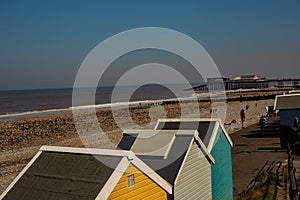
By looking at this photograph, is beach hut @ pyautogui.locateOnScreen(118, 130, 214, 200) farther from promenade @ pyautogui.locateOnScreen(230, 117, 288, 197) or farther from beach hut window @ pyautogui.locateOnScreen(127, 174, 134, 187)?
promenade @ pyautogui.locateOnScreen(230, 117, 288, 197)

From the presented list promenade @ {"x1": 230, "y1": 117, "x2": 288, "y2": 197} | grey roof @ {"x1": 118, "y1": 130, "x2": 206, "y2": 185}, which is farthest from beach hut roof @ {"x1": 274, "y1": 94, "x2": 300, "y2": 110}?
grey roof @ {"x1": 118, "y1": 130, "x2": 206, "y2": 185}

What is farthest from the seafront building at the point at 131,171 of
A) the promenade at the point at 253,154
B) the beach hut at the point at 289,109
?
the beach hut at the point at 289,109

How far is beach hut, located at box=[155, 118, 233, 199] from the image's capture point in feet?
37.3

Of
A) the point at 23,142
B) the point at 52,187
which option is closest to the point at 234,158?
the point at 52,187

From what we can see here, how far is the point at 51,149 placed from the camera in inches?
311

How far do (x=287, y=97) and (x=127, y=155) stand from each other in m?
20.2

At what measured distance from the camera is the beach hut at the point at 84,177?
654cm

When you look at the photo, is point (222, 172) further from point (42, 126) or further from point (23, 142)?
point (42, 126)

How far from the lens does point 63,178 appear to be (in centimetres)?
692

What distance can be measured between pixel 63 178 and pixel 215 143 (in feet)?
19.8

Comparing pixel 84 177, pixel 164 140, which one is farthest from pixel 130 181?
pixel 164 140

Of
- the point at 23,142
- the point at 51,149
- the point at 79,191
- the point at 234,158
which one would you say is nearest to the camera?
the point at 79,191

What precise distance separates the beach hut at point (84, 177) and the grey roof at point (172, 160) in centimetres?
70

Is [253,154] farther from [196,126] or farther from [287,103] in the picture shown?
[196,126]
